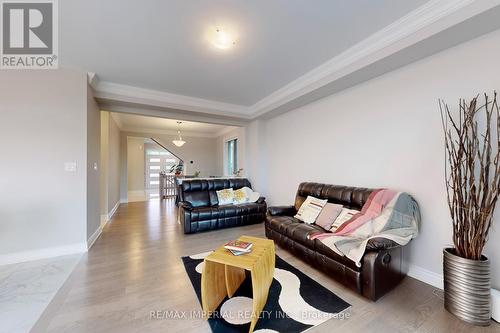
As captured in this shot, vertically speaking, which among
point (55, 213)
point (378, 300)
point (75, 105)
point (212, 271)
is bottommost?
point (378, 300)

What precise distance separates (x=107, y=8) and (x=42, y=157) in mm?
2154

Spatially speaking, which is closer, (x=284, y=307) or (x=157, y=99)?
(x=284, y=307)

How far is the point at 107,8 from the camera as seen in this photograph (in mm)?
1825

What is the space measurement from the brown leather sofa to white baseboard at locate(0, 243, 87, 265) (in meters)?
2.73

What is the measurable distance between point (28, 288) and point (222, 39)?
128 inches

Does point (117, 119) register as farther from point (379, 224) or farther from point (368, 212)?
point (379, 224)

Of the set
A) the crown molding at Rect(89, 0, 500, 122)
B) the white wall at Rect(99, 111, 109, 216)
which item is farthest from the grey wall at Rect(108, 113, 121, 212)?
the crown molding at Rect(89, 0, 500, 122)

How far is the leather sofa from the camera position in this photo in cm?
374

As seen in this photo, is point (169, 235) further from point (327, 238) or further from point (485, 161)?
point (485, 161)

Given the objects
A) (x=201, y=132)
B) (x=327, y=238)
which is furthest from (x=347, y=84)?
(x=201, y=132)

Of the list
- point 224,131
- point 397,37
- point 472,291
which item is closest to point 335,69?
→ point 397,37

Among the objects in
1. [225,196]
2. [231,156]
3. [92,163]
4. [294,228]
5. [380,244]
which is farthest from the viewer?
[231,156]

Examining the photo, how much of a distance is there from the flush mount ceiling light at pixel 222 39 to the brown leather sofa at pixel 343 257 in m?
2.35

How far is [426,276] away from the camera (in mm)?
2146
